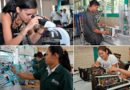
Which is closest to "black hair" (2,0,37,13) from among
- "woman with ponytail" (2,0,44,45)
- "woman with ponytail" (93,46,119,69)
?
"woman with ponytail" (2,0,44,45)

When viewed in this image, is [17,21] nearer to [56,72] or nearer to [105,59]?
[56,72]

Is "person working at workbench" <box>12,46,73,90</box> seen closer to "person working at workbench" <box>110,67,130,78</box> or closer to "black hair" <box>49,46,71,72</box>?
"black hair" <box>49,46,71,72</box>

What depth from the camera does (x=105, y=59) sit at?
66.1 inches

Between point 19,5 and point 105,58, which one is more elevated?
point 19,5

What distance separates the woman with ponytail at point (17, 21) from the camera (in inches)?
60.9

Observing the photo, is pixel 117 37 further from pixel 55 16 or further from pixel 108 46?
pixel 55 16

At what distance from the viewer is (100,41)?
1.64 metres

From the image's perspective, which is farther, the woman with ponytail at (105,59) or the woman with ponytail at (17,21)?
the woman with ponytail at (105,59)

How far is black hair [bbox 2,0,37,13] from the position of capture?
153 cm

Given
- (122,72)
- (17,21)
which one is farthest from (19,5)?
(122,72)

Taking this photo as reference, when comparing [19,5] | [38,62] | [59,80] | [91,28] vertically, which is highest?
[19,5]

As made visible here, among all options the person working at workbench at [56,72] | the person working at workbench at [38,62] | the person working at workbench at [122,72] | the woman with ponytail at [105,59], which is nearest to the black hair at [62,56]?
the person working at workbench at [56,72]

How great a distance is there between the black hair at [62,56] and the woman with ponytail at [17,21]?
159 mm

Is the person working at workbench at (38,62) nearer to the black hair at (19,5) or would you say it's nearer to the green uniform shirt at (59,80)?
the green uniform shirt at (59,80)
